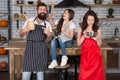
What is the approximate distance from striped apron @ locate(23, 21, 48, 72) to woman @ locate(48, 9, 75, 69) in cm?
33

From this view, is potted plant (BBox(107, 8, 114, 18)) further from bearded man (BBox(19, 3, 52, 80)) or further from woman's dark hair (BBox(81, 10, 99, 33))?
bearded man (BBox(19, 3, 52, 80))

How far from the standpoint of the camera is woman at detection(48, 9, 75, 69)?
4699 millimetres

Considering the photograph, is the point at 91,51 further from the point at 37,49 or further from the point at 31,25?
the point at 31,25

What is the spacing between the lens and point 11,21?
7.28m

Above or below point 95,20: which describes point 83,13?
above

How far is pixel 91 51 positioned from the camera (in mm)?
4516

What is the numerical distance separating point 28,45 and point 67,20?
0.87 m

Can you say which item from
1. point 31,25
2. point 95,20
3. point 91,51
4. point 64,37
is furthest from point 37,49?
point 95,20

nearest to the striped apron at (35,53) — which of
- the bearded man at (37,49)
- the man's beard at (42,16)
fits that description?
the bearded man at (37,49)

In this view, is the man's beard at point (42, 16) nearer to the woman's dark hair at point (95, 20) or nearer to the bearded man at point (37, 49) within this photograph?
the bearded man at point (37, 49)

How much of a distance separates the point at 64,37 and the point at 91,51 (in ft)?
1.84

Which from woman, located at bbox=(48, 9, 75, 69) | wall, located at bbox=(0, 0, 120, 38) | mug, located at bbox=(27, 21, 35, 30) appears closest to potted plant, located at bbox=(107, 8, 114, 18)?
wall, located at bbox=(0, 0, 120, 38)

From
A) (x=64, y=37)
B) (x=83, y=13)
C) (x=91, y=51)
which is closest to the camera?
(x=91, y=51)

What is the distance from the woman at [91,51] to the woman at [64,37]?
27cm
